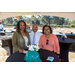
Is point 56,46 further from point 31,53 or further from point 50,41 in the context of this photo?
point 31,53

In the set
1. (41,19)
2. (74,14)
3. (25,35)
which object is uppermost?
(41,19)

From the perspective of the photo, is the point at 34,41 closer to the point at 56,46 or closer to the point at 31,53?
the point at 56,46

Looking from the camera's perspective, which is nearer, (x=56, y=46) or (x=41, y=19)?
(x=56, y=46)

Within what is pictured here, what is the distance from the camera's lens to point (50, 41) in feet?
6.06

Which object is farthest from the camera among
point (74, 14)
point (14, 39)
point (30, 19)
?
point (30, 19)

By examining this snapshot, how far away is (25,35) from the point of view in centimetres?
188

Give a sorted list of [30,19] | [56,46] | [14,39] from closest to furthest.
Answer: [14,39]
[56,46]
[30,19]

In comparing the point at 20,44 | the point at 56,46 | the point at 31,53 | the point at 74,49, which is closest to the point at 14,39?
Answer: the point at 20,44

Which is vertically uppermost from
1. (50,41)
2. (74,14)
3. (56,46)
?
(74,14)

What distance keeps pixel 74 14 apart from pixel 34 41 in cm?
165

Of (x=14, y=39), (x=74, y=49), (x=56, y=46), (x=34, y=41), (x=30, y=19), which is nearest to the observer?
(x=14, y=39)

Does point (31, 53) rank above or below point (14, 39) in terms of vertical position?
below

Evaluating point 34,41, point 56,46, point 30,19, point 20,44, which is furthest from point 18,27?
point 30,19

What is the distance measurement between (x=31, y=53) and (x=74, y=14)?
220 cm
